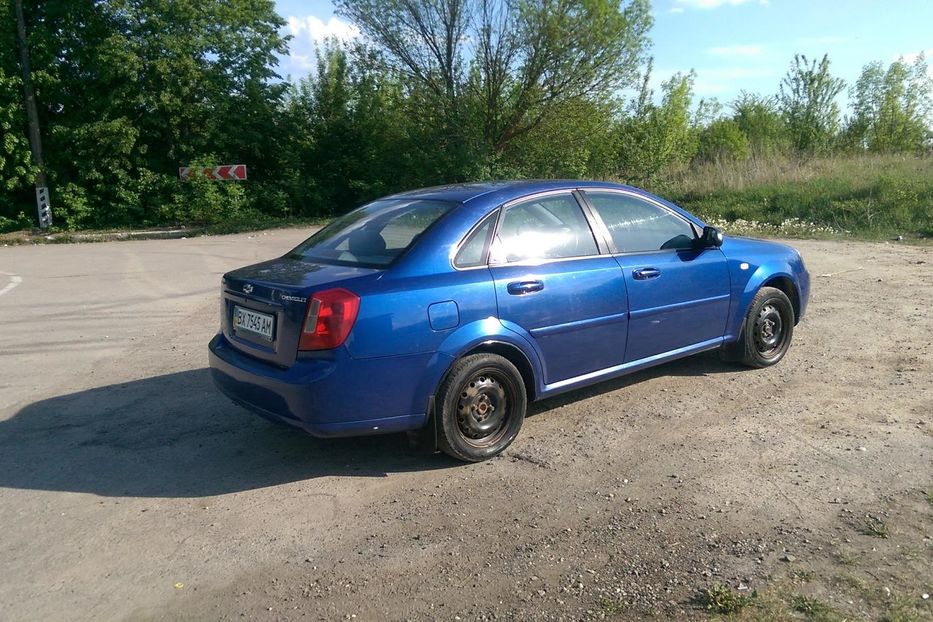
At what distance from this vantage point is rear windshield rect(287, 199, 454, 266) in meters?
4.60

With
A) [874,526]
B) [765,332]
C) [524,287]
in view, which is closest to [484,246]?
[524,287]

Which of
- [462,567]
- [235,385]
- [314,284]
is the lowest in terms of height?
[462,567]

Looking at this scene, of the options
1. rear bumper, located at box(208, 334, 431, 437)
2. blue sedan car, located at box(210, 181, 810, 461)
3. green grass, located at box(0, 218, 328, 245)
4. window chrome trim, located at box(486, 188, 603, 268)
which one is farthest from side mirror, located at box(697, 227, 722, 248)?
green grass, located at box(0, 218, 328, 245)

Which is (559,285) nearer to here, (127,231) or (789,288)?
(789,288)

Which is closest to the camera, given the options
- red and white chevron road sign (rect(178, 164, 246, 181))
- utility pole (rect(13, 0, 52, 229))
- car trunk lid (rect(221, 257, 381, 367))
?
car trunk lid (rect(221, 257, 381, 367))

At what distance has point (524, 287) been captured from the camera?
4.59 m

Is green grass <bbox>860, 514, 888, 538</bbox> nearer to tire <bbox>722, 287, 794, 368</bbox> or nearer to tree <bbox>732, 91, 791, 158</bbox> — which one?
tire <bbox>722, 287, 794, 368</bbox>

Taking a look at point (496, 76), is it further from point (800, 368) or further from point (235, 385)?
point (235, 385)

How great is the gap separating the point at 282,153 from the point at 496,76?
8623 millimetres

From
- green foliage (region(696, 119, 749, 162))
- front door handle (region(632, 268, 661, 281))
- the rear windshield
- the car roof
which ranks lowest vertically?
front door handle (region(632, 268, 661, 281))

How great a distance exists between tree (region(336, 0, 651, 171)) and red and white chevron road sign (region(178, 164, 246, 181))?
20.7ft

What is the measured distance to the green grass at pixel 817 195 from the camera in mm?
16688

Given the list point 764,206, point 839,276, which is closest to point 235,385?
point 839,276

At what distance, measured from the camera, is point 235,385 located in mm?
4562
